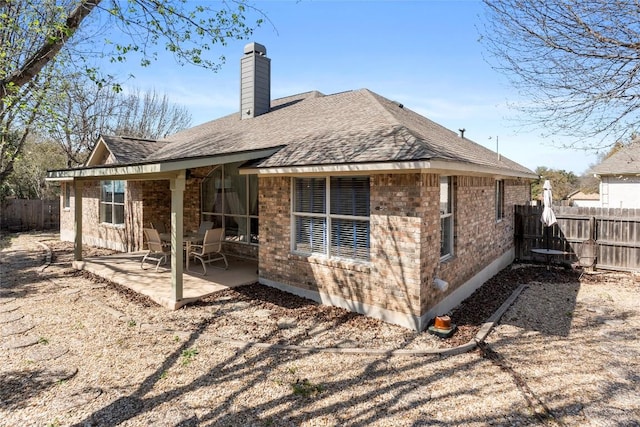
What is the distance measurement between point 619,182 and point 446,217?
59.0 feet

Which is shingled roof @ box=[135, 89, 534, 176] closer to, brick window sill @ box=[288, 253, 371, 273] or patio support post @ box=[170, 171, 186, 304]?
patio support post @ box=[170, 171, 186, 304]

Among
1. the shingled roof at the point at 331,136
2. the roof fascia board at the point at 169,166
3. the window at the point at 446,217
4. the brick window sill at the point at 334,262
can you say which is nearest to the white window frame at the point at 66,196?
the shingled roof at the point at 331,136

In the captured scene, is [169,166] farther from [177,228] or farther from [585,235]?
[585,235]

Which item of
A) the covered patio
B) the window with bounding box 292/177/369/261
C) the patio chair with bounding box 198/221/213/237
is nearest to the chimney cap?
the patio chair with bounding box 198/221/213/237

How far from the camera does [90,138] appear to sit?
84.1 feet

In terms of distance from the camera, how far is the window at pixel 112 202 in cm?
1363

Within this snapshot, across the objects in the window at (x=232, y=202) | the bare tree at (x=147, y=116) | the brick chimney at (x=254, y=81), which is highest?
the bare tree at (x=147, y=116)

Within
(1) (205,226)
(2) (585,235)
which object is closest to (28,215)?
(1) (205,226)

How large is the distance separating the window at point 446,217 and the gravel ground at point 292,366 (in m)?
1.35

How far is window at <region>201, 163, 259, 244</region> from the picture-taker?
10414 mm

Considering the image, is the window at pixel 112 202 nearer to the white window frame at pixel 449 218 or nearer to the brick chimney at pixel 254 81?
the brick chimney at pixel 254 81

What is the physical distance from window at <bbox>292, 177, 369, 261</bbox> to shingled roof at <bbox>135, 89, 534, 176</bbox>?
0.59 metres

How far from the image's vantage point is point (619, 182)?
1962 cm

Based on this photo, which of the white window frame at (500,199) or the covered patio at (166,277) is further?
the white window frame at (500,199)
